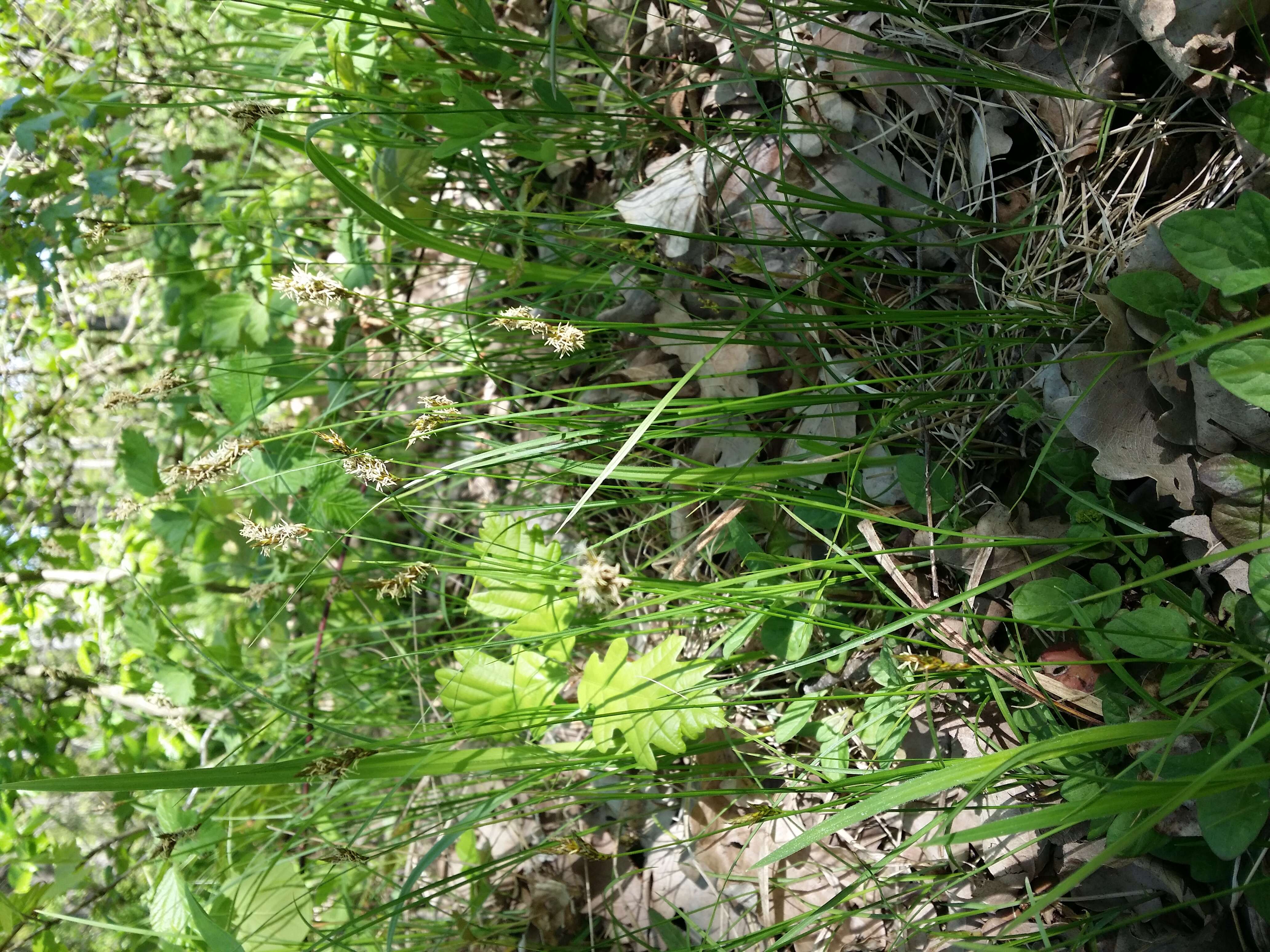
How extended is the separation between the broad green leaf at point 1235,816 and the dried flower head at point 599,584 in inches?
25.7

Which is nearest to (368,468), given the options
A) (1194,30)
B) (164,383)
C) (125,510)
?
(164,383)

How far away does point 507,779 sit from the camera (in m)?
1.49

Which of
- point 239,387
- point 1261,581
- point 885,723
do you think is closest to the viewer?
point 1261,581

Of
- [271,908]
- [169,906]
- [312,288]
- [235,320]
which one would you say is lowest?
[271,908]

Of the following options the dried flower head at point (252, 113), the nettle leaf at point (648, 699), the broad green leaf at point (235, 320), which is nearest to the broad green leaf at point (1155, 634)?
the nettle leaf at point (648, 699)

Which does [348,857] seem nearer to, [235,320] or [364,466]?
[364,466]

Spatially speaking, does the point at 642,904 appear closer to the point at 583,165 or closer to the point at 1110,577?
the point at 1110,577

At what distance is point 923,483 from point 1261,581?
1.32 ft

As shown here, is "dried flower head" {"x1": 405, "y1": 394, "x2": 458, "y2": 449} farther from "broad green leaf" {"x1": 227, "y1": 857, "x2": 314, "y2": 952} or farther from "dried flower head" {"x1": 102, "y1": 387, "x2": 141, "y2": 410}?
"broad green leaf" {"x1": 227, "y1": 857, "x2": 314, "y2": 952}

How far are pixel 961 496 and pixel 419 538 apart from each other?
4.68 feet

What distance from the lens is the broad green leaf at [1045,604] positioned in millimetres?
997

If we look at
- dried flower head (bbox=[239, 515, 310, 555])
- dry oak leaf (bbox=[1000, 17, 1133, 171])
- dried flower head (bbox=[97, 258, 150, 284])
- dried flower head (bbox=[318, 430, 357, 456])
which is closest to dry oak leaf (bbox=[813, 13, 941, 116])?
dry oak leaf (bbox=[1000, 17, 1133, 171])

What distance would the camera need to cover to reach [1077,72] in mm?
1070

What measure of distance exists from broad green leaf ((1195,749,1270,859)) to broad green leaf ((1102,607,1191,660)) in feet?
0.41
